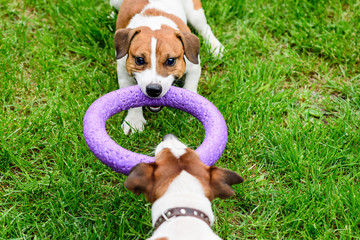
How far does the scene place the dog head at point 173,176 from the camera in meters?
3.01

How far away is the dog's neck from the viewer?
2.91 metres

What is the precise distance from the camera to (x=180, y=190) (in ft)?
9.66

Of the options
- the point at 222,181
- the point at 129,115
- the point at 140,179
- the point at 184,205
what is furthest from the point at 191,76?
the point at 184,205

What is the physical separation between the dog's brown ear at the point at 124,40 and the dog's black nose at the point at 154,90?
1.71 feet

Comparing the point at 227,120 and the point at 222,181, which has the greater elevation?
the point at 222,181

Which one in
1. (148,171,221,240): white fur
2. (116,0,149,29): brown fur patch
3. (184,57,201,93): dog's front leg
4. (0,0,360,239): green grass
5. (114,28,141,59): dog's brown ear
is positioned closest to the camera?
(148,171,221,240): white fur

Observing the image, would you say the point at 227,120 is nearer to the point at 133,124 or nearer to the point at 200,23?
the point at 133,124

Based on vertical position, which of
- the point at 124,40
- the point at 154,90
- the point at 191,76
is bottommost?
the point at 191,76

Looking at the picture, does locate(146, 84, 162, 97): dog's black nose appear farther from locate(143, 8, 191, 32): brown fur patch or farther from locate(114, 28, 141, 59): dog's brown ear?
locate(143, 8, 191, 32): brown fur patch

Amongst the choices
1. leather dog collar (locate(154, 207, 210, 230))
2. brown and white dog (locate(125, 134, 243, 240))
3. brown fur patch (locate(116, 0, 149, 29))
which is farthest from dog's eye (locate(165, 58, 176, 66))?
leather dog collar (locate(154, 207, 210, 230))

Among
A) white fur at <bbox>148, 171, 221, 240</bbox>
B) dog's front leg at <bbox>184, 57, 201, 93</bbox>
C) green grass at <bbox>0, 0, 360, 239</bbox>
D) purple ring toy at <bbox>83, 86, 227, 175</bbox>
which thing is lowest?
green grass at <bbox>0, 0, 360, 239</bbox>

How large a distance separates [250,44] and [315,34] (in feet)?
2.95

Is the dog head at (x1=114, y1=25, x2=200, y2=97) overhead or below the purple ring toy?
overhead

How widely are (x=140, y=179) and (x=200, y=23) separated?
126 inches
